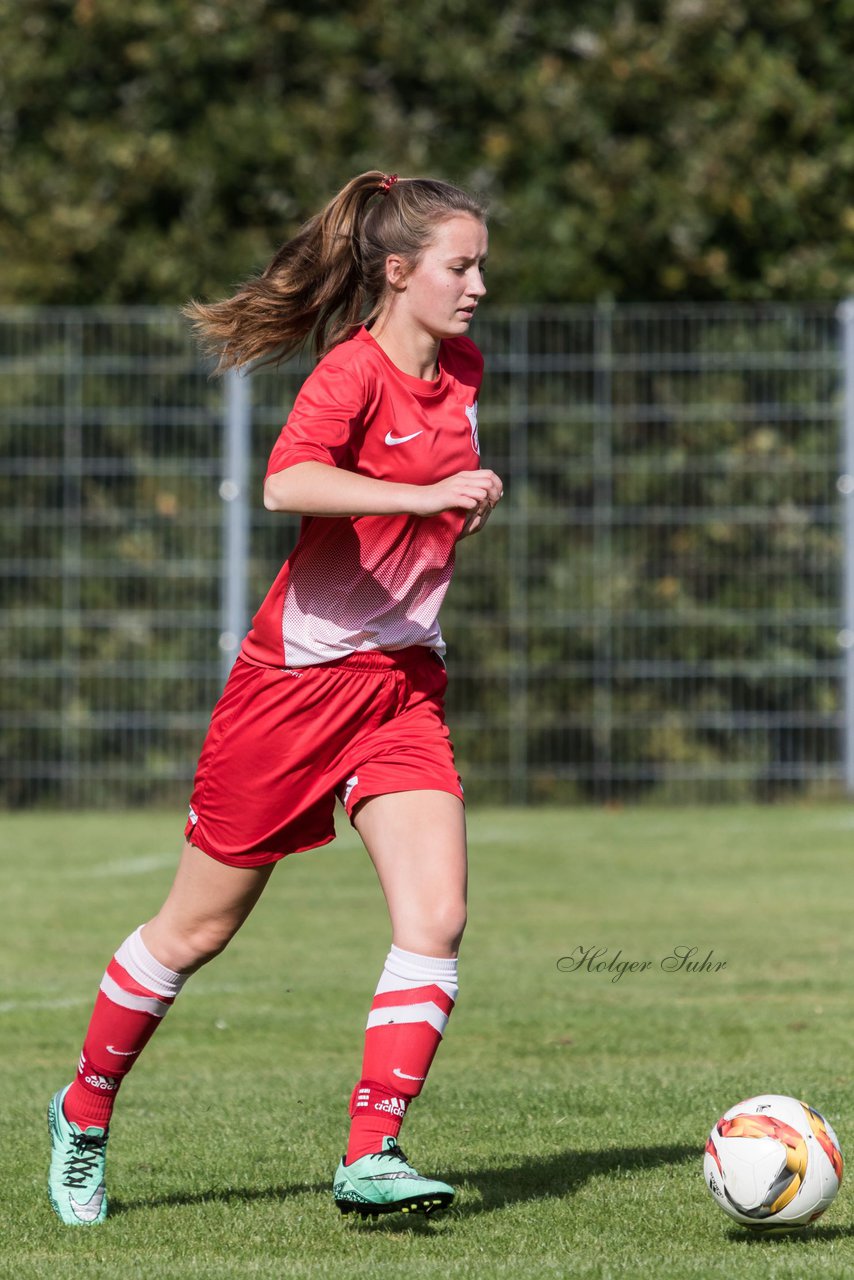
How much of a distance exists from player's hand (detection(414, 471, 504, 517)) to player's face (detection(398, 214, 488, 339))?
472 mm

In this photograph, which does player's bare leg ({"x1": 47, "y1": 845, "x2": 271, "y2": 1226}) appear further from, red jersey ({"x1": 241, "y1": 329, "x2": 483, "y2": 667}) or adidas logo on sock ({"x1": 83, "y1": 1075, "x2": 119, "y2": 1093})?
red jersey ({"x1": 241, "y1": 329, "x2": 483, "y2": 667})

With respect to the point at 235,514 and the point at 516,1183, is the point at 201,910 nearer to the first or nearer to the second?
the point at 516,1183

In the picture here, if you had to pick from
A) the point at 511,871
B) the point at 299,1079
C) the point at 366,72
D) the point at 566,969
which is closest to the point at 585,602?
the point at 511,871

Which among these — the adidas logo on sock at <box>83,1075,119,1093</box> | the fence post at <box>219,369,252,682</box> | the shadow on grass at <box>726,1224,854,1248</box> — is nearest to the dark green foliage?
the fence post at <box>219,369,252,682</box>

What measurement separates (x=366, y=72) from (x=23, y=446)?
11.9 ft

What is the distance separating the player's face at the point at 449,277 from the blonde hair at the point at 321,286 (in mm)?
130

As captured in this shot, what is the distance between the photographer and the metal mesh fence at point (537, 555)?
41.1ft

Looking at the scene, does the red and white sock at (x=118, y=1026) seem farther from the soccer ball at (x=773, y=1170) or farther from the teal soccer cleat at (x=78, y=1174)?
the soccer ball at (x=773, y=1170)

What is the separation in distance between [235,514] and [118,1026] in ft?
28.2

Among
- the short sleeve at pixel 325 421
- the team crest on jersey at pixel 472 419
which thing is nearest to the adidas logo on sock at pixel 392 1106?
the short sleeve at pixel 325 421

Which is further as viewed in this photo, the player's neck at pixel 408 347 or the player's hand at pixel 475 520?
the player's neck at pixel 408 347

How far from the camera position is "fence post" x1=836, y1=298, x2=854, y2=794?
12500 mm

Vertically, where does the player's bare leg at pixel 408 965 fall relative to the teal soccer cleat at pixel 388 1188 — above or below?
above

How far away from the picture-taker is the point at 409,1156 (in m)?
4.66
